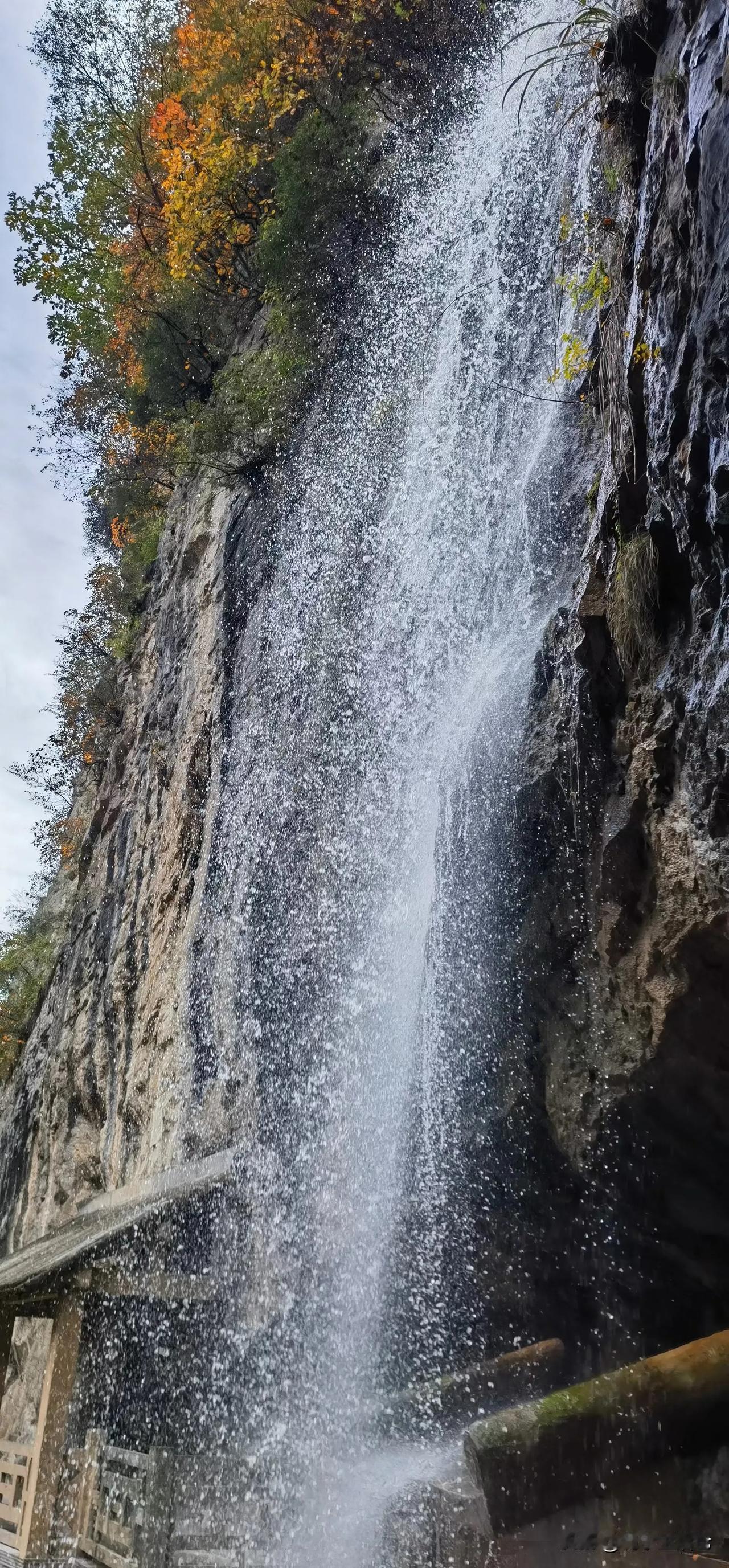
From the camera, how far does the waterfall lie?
6898 millimetres

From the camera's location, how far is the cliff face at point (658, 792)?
4.66 metres

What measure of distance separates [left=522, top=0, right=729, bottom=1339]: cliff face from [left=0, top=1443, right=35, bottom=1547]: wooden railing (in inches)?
160

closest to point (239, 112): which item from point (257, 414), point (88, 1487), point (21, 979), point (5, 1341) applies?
point (257, 414)

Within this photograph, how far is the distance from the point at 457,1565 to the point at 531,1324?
1593 millimetres

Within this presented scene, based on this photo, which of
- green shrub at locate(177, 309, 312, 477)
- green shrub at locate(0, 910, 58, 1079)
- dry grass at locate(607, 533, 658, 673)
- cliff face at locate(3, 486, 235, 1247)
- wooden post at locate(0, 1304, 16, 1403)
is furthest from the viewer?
green shrub at locate(0, 910, 58, 1079)

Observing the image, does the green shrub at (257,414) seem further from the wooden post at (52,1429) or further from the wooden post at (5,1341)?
the wooden post at (52,1429)

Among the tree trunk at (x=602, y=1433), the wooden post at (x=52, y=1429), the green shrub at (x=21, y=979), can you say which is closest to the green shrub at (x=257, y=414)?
the green shrub at (x=21, y=979)

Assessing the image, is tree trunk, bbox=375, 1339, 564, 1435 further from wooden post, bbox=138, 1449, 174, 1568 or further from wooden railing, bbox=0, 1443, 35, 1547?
wooden railing, bbox=0, 1443, 35, 1547

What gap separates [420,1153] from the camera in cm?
718

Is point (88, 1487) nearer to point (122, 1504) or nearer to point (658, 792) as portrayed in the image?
point (122, 1504)

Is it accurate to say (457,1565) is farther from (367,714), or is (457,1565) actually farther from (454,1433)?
(367,714)

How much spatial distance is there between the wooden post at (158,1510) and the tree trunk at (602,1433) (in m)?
1.98

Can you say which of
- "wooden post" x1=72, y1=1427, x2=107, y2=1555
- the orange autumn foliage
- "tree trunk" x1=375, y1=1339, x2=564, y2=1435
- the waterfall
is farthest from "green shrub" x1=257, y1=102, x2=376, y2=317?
"wooden post" x1=72, y1=1427, x2=107, y2=1555

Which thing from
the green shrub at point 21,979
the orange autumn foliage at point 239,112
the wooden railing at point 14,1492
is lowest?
the wooden railing at point 14,1492
